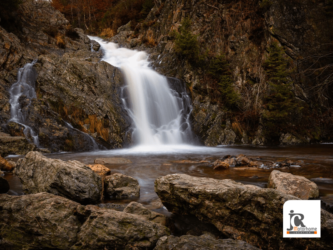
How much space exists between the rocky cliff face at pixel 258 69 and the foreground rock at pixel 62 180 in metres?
11.4

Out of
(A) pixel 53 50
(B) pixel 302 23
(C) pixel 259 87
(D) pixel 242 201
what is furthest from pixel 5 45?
(B) pixel 302 23

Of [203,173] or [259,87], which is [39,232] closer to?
[203,173]

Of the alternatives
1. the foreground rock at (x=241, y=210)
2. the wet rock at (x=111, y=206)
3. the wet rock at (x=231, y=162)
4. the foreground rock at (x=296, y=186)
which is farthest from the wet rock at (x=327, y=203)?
the wet rock at (x=231, y=162)

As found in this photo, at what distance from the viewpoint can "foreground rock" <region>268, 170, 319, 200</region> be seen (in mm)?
3891

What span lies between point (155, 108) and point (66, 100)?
208 inches

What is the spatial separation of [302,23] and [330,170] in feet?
42.7

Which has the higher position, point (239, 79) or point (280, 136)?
point (239, 79)

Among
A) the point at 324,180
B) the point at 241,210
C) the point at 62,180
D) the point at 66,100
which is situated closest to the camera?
the point at 241,210

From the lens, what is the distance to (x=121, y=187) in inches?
184

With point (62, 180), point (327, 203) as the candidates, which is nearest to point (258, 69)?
point (327, 203)

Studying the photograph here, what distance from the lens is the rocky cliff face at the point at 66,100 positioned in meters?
11.9

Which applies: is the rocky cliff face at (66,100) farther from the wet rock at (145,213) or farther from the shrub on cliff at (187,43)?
the wet rock at (145,213)

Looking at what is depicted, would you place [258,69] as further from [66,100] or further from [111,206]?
[111,206]

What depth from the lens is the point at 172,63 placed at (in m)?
18.5
